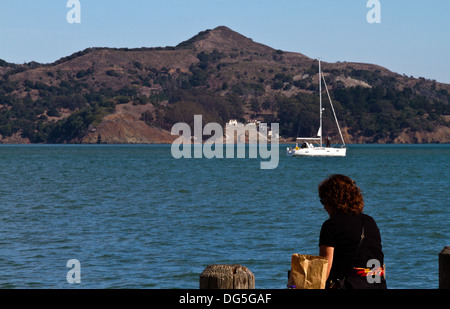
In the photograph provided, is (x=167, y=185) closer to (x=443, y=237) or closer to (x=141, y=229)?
(x=141, y=229)

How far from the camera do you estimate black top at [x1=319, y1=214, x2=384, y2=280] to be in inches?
229

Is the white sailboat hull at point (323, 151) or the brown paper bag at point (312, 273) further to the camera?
the white sailboat hull at point (323, 151)

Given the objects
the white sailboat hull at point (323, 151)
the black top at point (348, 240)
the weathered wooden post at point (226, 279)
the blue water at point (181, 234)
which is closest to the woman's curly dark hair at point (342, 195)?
the black top at point (348, 240)

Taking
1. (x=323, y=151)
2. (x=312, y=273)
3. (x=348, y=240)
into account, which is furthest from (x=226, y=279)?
(x=323, y=151)

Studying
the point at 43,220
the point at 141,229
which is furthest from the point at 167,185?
the point at 141,229

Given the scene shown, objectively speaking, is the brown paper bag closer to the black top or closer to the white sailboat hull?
the black top

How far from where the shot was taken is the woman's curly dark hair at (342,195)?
5805 millimetres

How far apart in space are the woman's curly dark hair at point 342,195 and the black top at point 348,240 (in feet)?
0.21

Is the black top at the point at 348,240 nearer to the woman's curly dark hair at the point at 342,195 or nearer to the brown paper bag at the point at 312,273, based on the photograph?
the woman's curly dark hair at the point at 342,195

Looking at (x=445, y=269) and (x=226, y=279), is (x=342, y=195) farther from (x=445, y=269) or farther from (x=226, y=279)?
(x=226, y=279)

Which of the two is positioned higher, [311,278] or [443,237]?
[311,278]
